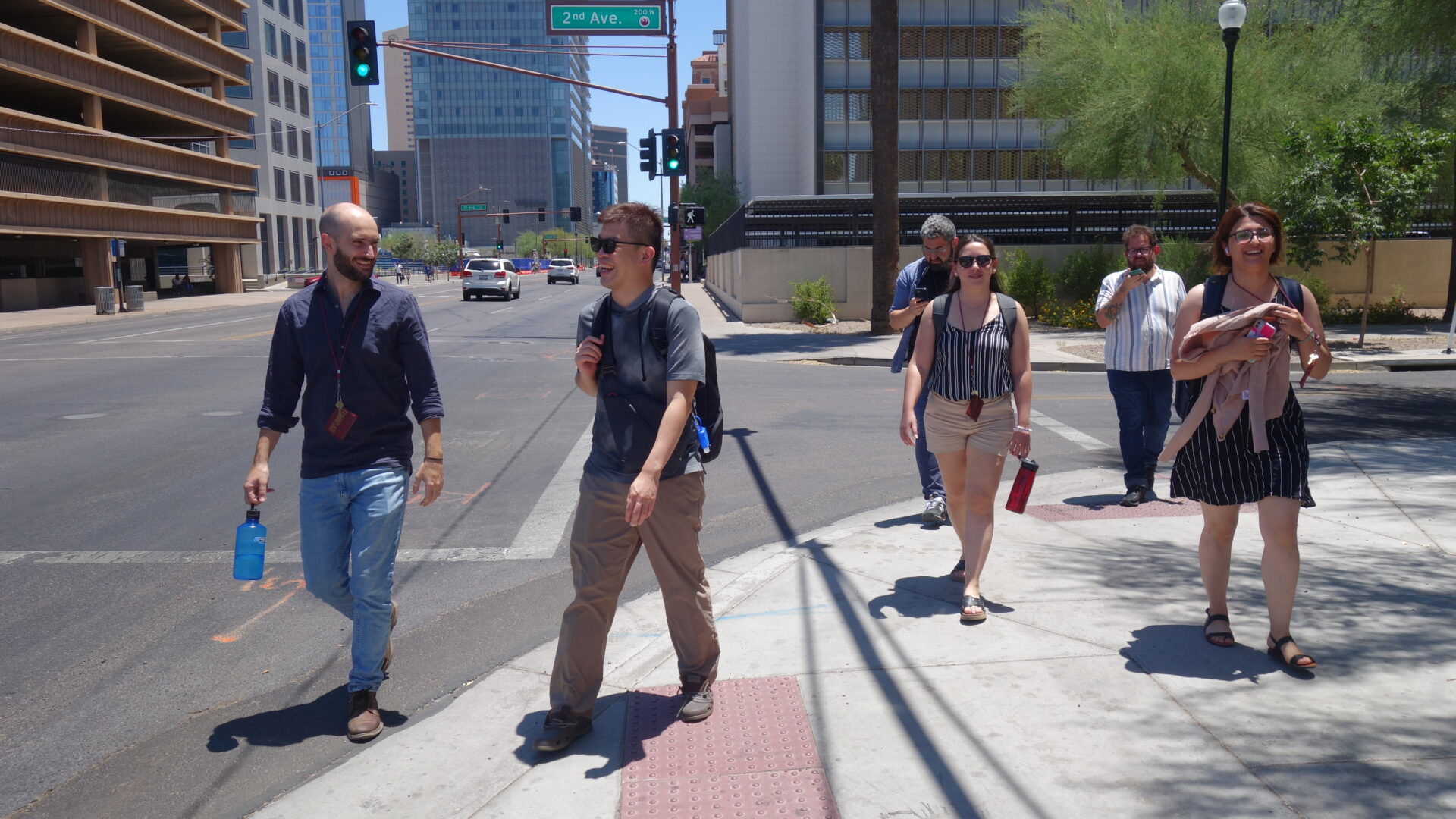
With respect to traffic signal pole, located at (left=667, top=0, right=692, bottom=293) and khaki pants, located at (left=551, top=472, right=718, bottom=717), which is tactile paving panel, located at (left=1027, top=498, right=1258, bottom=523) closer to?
khaki pants, located at (left=551, top=472, right=718, bottom=717)

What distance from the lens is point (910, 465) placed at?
29.4ft

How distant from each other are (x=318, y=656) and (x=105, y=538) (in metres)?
2.87

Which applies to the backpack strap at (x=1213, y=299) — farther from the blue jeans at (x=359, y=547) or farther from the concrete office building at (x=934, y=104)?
the concrete office building at (x=934, y=104)

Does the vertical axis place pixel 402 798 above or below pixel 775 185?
below

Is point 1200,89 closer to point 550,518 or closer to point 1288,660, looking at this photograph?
point 550,518

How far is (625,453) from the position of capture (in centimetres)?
369

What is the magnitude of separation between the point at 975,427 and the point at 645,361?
→ 6.45 feet

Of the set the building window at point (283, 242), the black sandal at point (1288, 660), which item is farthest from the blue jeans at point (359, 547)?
the building window at point (283, 242)

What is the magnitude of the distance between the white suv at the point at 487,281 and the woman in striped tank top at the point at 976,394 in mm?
41151

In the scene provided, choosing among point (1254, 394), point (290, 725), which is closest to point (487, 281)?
point (290, 725)

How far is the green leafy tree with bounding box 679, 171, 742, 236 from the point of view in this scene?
6575cm

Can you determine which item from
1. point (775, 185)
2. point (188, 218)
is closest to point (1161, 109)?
point (775, 185)

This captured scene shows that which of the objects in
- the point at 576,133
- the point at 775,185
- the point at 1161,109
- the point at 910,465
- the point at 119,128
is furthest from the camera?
the point at 576,133

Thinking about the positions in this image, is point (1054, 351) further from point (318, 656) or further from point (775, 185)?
point (775, 185)
